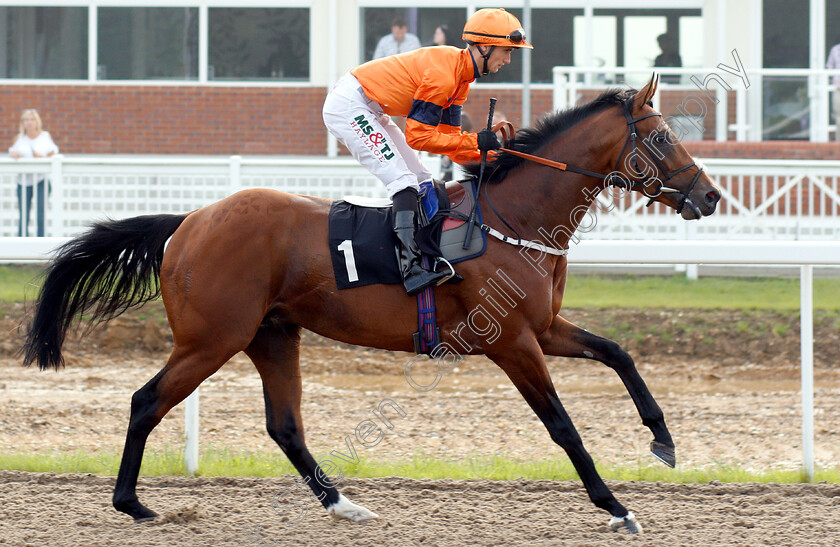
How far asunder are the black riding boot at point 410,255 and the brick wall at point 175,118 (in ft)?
Result: 31.6

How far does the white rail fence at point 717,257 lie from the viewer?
183 inches

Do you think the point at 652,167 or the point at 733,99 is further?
the point at 733,99

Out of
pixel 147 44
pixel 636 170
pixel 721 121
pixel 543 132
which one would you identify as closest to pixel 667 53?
pixel 721 121

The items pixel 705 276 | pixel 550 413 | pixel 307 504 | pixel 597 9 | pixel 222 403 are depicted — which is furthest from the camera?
pixel 597 9

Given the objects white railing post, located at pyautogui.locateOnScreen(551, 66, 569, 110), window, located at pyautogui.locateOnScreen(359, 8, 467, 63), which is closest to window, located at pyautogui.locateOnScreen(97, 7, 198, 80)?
window, located at pyautogui.locateOnScreen(359, 8, 467, 63)

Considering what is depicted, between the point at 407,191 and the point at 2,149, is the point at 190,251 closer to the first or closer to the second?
the point at 407,191

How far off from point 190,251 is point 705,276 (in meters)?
6.74

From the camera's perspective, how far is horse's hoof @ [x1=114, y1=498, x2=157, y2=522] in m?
3.98

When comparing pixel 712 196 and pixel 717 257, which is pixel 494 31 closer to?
pixel 712 196

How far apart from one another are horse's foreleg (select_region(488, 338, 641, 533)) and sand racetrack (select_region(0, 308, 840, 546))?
0.64 feet

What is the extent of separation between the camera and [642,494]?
438cm

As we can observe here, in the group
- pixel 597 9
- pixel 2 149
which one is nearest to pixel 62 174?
pixel 2 149

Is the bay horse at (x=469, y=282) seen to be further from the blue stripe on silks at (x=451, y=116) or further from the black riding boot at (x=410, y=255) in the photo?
the blue stripe on silks at (x=451, y=116)

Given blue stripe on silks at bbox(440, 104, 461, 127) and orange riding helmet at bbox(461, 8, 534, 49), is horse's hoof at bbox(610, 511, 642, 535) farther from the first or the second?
orange riding helmet at bbox(461, 8, 534, 49)
